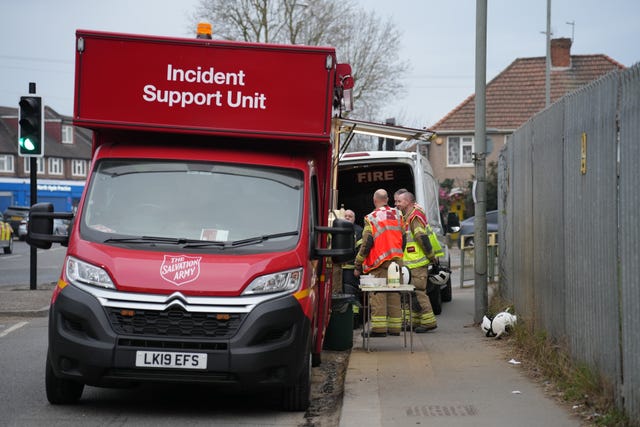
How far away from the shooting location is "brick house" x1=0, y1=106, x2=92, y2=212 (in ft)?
240

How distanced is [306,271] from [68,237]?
1907 millimetres

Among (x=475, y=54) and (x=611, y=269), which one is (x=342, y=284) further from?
(x=611, y=269)

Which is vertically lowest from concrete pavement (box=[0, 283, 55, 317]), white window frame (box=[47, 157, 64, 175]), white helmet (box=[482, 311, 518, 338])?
concrete pavement (box=[0, 283, 55, 317])

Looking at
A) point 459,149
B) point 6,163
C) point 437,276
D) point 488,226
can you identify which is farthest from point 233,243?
point 6,163

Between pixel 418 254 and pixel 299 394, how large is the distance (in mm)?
5480

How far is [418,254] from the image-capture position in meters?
13.4

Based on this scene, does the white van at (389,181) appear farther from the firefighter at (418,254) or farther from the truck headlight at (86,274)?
the truck headlight at (86,274)

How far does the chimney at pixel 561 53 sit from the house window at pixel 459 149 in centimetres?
583

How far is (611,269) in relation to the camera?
727 centimetres

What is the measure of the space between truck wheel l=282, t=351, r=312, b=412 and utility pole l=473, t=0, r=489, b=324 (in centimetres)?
600

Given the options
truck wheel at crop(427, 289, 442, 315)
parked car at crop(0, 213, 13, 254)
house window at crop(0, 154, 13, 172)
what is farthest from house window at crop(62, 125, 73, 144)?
truck wheel at crop(427, 289, 442, 315)

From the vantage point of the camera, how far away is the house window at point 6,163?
8300 cm

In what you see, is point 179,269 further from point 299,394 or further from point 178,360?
point 299,394

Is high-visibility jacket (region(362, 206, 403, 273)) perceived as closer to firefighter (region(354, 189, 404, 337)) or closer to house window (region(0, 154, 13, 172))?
firefighter (region(354, 189, 404, 337))
